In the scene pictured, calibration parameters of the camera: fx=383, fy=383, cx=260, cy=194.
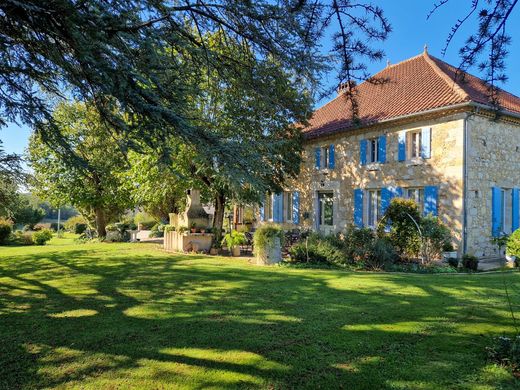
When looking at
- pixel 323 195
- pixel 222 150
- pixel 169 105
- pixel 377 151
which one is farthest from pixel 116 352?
pixel 323 195

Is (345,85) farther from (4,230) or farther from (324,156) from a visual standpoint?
(4,230)

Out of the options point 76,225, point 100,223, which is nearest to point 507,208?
point 100,223

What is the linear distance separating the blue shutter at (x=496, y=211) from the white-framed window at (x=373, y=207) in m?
4.00

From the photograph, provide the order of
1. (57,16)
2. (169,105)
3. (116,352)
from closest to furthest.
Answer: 1. (57,16)
2. (116,352)
3. (169,105)

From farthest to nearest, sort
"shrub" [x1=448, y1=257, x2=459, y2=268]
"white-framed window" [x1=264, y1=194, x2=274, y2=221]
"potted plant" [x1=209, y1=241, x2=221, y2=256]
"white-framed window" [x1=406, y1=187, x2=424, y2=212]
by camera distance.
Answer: "white-framed window" [x1=264, y1=194, x2=274, y2=221] → "white-framed window" [x1=406, y1=187, x2=424, y2=212] → "potted plant" [x1=209, y1=241, x2=221, y2=256] → "shrub" [x1=448, y1=257, x2=459, y2=268]

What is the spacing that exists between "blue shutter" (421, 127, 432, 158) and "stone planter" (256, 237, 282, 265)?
667 cm

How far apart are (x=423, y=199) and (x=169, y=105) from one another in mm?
11681

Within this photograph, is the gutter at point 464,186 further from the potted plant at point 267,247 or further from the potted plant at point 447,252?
the potted plant at point 267,247

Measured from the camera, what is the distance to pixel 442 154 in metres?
13.4

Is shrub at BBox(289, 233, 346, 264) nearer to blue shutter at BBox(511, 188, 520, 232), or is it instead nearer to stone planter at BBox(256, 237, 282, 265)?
stone planter at BBox(256, 237, 282, 265)

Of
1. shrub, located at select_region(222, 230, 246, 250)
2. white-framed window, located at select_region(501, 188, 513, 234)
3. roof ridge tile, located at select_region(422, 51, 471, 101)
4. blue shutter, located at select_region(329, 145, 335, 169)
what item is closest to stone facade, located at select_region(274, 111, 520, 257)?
white-framed window, located at select_region(501, 188, 513, 234)

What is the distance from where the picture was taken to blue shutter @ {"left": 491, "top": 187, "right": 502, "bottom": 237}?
13539 millimetres

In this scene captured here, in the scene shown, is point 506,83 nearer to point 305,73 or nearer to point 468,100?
point 305,73

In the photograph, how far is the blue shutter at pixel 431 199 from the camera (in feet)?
43.9
